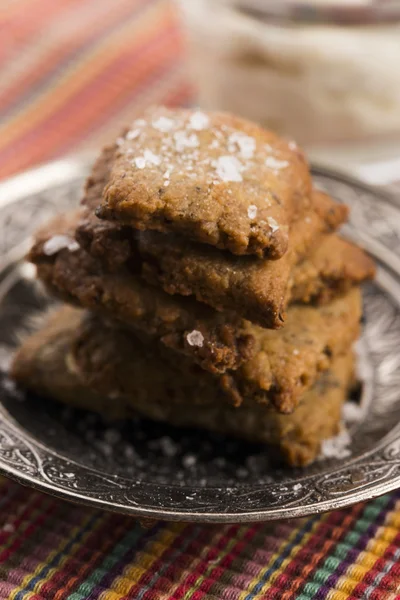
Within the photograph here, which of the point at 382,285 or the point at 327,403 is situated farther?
the point at 382,285

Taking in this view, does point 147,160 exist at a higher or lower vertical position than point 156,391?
higher

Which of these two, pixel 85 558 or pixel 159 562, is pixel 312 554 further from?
pixel 85 558

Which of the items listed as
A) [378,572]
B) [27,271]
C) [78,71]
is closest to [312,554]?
[378,572]

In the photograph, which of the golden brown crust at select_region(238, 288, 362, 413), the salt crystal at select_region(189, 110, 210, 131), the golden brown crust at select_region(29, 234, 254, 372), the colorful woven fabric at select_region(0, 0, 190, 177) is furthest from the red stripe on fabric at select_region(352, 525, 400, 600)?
the colorful woven fabric at select_region(0, 0, 190, 177)

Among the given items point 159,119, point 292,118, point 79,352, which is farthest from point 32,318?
point 292,118

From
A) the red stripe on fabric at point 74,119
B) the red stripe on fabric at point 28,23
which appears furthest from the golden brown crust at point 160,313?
the red stripe on fabric at point 28,23

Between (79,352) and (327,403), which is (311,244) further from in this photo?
(79,352)
